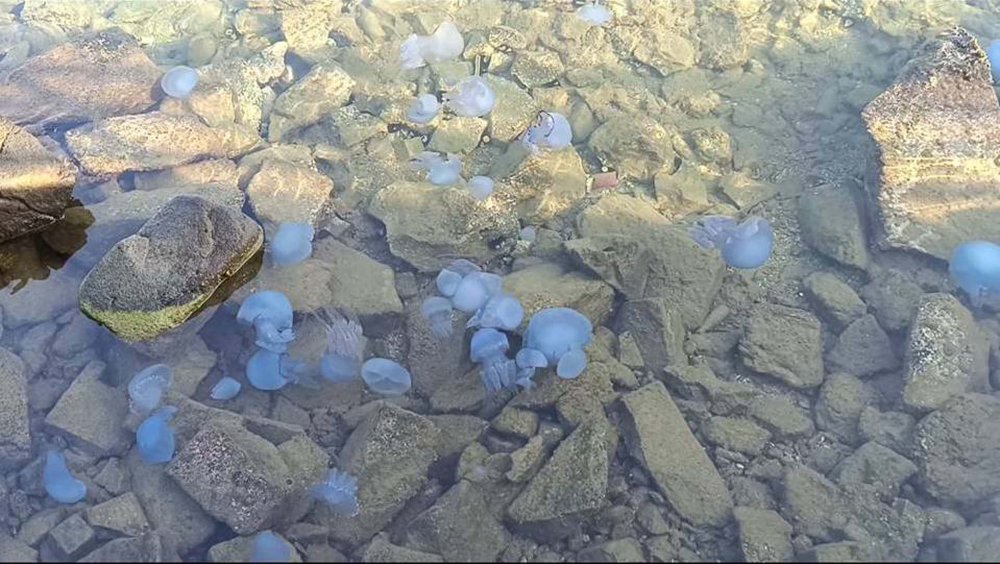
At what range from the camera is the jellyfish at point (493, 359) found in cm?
304

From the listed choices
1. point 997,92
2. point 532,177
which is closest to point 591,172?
point 532,177

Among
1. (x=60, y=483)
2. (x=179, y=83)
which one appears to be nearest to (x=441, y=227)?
(x=60, y=483)

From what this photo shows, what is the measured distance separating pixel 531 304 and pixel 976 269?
2023mm

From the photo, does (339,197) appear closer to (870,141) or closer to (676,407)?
(676,407)

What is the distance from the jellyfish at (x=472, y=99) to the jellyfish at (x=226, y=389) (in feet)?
6.70

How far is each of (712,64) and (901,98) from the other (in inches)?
50.1

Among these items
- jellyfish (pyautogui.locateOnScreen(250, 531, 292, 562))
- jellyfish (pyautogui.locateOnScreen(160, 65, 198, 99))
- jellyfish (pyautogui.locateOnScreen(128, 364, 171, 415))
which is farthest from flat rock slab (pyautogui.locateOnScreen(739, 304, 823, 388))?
jellyfish (pyautogui.locateOnScreen(160, 65, 198, 99))

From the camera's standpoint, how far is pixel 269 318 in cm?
327

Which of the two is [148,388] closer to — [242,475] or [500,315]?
[242,475]

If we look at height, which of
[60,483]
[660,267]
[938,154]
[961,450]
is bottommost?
[60,483]

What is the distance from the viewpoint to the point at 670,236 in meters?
3.50

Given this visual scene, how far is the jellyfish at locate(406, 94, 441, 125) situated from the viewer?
4.30 meters

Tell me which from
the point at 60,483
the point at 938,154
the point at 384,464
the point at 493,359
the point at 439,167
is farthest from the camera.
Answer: the point at 439,167

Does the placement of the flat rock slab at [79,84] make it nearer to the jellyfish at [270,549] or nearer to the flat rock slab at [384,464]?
the flat rock slab at [384,464]
